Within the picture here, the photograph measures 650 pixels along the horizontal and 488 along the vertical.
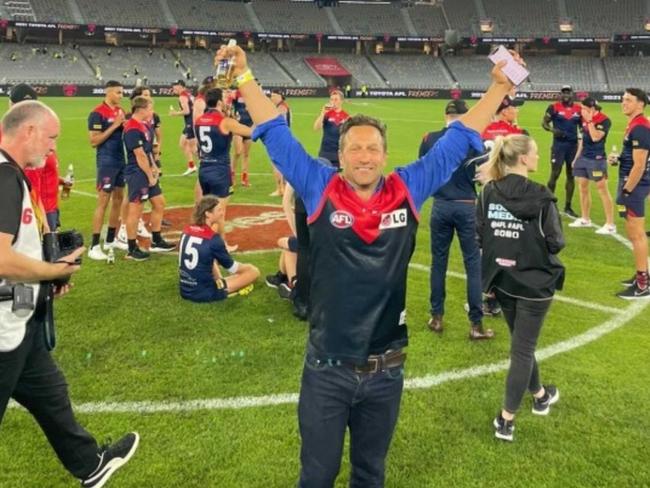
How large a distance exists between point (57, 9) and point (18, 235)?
67.3 metres

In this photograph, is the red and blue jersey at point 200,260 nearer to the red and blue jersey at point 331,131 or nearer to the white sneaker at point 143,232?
the white sneaker at point 143,232

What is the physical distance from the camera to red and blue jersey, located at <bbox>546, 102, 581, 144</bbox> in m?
13.2

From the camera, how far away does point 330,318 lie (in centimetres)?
315

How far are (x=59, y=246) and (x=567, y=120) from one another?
483 inches

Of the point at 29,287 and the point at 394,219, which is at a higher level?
the point at 394,219

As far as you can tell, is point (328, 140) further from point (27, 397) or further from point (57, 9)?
point (57, 9)

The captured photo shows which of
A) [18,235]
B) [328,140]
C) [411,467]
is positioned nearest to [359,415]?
[411,467]

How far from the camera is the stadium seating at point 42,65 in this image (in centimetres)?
5253

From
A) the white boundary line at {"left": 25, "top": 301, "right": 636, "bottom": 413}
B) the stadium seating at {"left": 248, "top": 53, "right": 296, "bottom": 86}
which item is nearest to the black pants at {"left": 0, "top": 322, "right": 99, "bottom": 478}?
the white boundary line at {"left": 25, "top": 301, "right": 636, "bottom": 413}

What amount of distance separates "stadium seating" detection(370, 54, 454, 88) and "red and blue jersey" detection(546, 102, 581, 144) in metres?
52.2

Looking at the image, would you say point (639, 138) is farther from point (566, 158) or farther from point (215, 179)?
point (215, 179)

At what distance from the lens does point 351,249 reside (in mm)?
3068

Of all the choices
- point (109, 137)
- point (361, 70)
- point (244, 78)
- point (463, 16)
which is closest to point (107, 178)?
point (109, 137)

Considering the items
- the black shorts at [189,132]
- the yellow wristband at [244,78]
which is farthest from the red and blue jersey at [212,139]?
the black shorts at [189,132]
